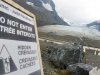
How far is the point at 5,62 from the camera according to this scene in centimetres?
312

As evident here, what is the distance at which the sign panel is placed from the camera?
3.18 m

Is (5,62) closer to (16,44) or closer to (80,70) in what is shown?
(16,44)

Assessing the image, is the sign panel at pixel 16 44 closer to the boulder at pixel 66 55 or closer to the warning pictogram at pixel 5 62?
the warning pictogram at pixel 5 62

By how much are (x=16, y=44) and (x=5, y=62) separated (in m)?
0.50

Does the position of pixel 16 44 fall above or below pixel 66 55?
above

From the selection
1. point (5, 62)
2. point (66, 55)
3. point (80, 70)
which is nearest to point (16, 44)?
point (5, 62)

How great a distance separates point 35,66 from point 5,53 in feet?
3.90

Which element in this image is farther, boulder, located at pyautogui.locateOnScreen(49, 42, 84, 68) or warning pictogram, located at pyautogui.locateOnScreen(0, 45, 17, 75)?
boulder, located at pyautogui.locateOnScreen(49, 42, 84, 68)

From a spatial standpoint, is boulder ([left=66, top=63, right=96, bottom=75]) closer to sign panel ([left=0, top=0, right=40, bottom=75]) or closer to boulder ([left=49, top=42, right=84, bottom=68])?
boulder ([left=49, top=42, right=84, bottom=68])

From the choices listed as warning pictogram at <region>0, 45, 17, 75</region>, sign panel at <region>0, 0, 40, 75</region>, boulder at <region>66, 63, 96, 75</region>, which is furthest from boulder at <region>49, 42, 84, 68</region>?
warning pictogram at <region>0, 45, 17, 75</region>

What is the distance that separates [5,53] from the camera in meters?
3.16

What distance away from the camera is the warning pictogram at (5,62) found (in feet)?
9.97

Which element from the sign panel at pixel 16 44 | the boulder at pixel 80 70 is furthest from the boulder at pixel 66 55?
the sign panel at pixel 16 44

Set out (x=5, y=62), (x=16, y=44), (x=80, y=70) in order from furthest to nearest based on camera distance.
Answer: (x=80, y=70) < (x=16, y=44) < (x=5, y=62)
